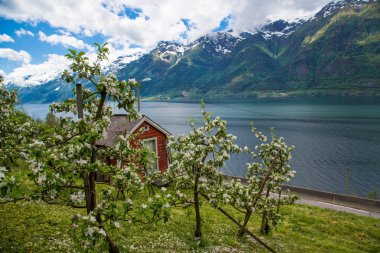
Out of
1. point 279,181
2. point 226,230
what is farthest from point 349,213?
point 226,230

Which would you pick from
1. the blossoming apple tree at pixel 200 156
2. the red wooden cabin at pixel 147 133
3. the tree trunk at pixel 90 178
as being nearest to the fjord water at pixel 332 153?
the red wooden cabin at pixel 147 133

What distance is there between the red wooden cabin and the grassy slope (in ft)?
35.6

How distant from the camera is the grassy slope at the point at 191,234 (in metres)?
11.4

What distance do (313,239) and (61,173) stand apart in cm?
1872

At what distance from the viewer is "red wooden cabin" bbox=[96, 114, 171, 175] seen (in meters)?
28.6

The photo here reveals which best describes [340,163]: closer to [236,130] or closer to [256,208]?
[236,130]

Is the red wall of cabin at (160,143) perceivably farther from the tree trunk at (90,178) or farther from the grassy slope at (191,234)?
the tree trunk at (90,178)

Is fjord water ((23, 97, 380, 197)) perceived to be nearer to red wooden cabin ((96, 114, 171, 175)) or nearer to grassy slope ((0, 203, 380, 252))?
grassy slope ((0, 203, 380, 252))

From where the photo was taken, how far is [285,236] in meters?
19.6

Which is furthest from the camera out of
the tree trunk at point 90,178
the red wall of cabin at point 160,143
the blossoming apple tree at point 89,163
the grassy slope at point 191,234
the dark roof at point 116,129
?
the red wall of cabin at point 160,143

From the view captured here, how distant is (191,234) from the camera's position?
15.1 metres

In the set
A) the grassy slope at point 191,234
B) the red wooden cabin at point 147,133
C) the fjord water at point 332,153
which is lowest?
the fjord water at point 332,153

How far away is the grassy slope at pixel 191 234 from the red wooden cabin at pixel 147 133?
10.8 meters

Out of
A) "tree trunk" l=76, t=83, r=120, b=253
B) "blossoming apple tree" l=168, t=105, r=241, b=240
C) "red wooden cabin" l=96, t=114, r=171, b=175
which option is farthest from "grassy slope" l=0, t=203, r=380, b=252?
"red wooden cabin" l=96, t=114, r=171, b=175
